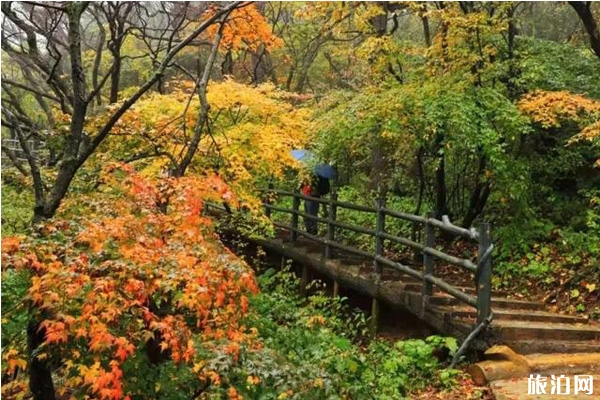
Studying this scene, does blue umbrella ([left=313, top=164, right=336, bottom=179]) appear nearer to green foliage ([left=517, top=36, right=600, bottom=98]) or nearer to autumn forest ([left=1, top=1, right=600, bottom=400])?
autumn forest ([left=1, top=1, right=600, bottom=400])

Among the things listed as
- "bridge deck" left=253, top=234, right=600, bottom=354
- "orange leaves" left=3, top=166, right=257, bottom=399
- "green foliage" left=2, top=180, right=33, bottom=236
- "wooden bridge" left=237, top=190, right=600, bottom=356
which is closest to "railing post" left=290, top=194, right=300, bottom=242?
"wooden bridge" left=237, top=190, right=600, bottom=356

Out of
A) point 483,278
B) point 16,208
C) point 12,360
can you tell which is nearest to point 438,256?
point 483,278

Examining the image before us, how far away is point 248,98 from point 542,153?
16.6 feet

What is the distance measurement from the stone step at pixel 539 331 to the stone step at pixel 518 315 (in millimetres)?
111

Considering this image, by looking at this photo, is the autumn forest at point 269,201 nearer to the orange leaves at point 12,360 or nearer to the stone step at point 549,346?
the orange leaves at point 12,360

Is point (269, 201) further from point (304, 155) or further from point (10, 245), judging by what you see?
point (10, 245)

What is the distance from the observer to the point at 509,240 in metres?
8.70

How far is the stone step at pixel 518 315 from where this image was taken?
6203 mm

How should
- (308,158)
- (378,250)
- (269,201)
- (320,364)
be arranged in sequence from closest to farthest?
1. (320,364)
2. (378,250)
3. (308,158)
4. (269,201)

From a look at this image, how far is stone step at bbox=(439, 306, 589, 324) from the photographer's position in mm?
6203

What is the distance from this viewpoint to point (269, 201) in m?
11.8

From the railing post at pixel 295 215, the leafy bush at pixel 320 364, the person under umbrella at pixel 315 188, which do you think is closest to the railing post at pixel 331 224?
the person under umbrella at pixel 315 188

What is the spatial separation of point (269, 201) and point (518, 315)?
256 inches

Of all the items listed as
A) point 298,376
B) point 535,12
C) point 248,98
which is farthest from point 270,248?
point 535,12
